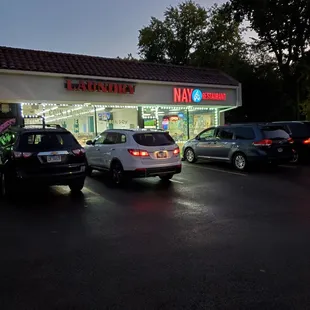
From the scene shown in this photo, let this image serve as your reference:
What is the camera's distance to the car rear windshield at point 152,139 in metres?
10.1

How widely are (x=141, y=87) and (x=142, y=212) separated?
11165 mm

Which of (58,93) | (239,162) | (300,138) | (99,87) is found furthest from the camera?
(99,87)

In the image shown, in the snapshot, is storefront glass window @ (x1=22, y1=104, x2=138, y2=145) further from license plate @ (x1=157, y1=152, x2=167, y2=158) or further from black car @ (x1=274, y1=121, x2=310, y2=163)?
license plate @ (x1=157, y1=152, x2=167, y2=158)

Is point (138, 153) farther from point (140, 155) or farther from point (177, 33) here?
→ point (177, 33)

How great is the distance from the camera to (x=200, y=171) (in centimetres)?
1300

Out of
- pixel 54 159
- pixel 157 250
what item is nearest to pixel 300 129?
pixel 54 159

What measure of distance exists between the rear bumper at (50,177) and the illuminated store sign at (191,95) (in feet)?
34.0

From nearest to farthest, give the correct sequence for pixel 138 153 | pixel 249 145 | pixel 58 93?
1. pixel 138 153
2. pixel 249 145
3. pixel 58 93

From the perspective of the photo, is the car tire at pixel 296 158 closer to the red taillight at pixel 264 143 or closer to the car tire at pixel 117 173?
the red taillight at pixel 264 143

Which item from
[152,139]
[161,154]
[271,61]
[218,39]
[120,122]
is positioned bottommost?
[161,154]

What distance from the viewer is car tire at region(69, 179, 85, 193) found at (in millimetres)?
8798

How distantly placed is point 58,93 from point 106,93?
2256 millimetres

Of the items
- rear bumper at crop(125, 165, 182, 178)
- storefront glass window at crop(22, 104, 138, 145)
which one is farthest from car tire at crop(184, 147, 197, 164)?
rear bumper at crop(125, 165, 182, 178)

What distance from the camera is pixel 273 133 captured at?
1272cm
